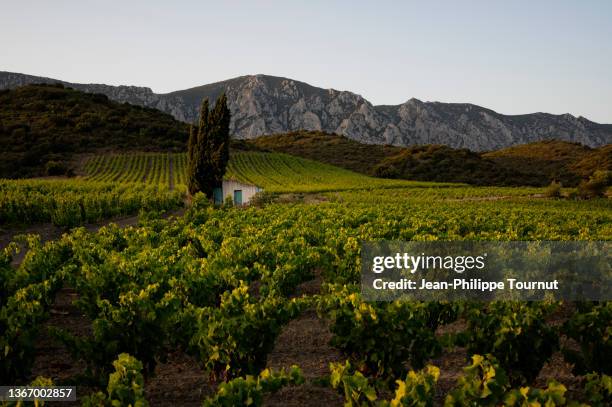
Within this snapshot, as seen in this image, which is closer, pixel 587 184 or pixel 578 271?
pixel 578 271

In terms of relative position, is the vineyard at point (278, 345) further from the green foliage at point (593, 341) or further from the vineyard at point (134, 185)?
the vineyard at point (134, 185)

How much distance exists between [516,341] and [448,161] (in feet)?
403

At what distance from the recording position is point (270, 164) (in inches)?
3580

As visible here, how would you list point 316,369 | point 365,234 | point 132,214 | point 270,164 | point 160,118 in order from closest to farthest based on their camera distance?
point 316,369 < point 365,234 < point 132,214 < point 270,164 < point 160,118

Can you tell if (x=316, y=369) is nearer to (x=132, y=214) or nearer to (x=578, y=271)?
(x=578, y=271)

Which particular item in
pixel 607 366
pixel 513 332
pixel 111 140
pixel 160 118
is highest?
pixel 160 118

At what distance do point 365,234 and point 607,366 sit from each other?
10.4 m

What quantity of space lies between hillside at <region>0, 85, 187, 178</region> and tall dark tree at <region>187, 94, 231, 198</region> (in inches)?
1456

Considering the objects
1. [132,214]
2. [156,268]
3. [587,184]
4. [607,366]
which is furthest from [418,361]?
[587,184]

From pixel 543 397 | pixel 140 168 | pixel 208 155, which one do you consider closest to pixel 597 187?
pixel 208 155

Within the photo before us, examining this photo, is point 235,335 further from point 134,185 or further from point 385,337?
point 134,185

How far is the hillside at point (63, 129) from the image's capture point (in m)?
79.2

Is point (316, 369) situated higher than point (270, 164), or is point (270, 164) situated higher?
point (270, 164)

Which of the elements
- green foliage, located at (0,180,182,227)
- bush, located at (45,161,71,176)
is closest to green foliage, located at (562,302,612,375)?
green foliage, located at (0,180,182,227)
